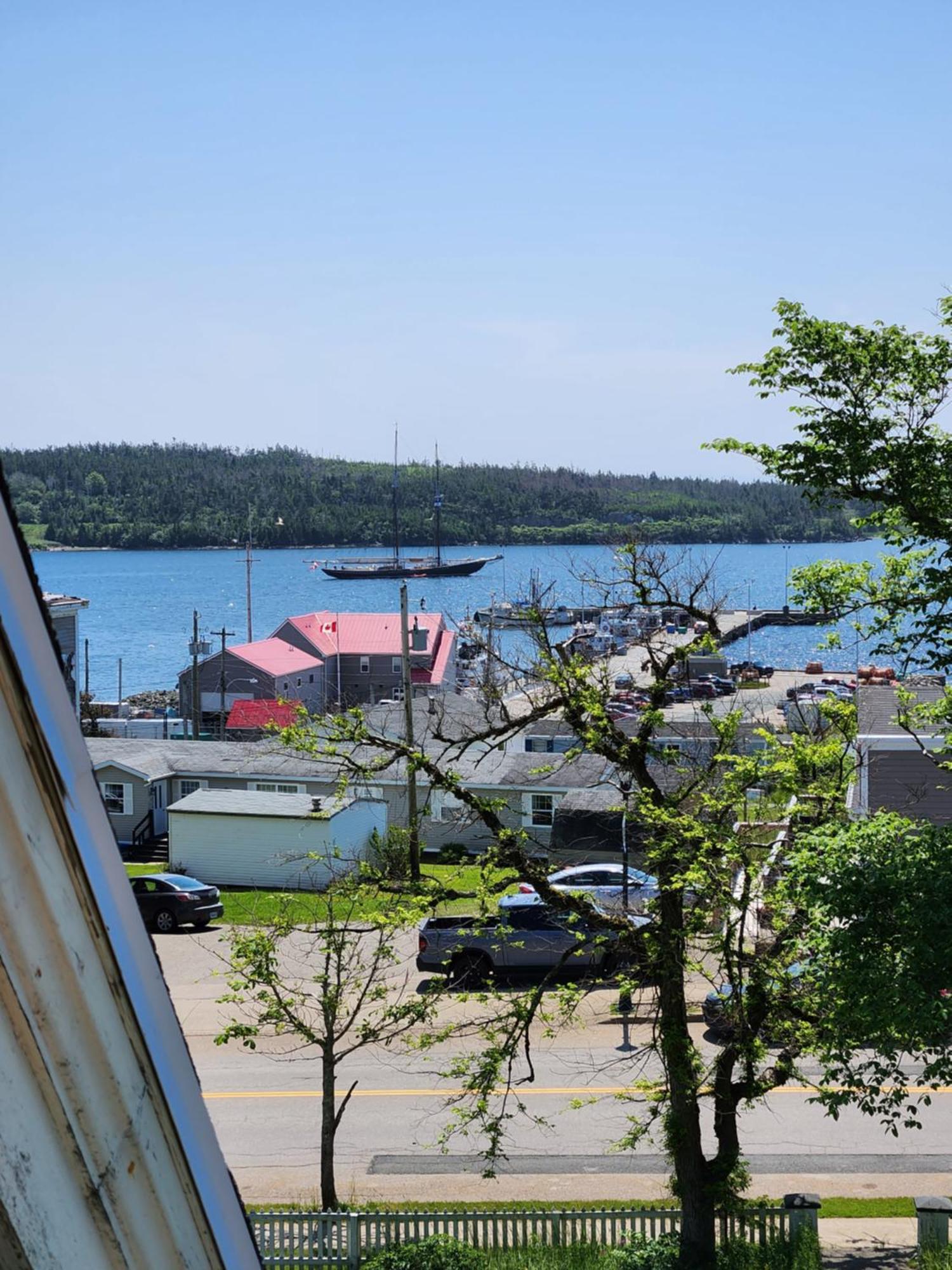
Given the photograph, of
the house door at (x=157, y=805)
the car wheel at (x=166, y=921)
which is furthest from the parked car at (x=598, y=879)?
the house door at (x=157, y=805)

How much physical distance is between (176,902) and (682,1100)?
18779 millimetres

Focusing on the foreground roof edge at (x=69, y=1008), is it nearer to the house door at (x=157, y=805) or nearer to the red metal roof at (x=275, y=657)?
the house door at (x=157, y=805)

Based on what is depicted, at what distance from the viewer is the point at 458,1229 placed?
45.5 ft

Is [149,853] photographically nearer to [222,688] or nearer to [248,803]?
[248,803]

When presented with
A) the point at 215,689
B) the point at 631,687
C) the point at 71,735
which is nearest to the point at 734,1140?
the point at 631,687

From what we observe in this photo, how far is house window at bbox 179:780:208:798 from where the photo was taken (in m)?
39.1

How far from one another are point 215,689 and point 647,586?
170 feet

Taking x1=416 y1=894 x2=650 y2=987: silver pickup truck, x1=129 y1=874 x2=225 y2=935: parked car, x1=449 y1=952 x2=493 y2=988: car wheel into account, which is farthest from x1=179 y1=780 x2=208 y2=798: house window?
x1=449 y1=952 x2=493 y2=988: car wheel

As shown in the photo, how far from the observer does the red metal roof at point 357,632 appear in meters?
69.6

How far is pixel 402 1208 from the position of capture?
1504cm

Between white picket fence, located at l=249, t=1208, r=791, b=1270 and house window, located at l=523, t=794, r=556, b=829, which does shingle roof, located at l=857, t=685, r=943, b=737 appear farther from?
white picket fence, located at l=249, t=1208, r=791, b=1270

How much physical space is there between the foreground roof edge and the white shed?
32595 millimetres

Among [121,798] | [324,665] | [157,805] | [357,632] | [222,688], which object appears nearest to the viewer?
[121,798]

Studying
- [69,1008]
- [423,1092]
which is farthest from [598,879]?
[69,1008]
